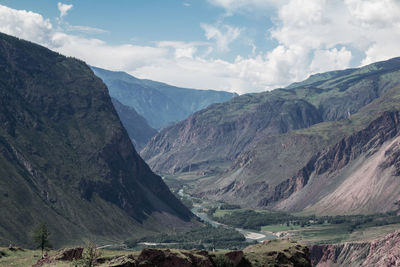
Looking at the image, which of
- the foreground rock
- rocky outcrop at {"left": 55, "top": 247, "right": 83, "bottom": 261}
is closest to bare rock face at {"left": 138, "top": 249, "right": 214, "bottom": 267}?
the foreground rock

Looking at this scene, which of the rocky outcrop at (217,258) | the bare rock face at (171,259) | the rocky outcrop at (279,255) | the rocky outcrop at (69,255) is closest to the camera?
the rocky outcrop at (217,258)

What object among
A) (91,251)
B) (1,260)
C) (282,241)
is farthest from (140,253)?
(282,241)

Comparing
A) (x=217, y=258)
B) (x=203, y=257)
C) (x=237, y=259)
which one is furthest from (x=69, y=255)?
(x=237, y=259)

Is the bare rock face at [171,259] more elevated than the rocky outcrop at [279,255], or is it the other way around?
the bare rock face at [171,259]

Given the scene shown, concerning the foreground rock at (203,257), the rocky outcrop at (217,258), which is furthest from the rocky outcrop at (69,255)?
the rocky outcrop at (217,258)

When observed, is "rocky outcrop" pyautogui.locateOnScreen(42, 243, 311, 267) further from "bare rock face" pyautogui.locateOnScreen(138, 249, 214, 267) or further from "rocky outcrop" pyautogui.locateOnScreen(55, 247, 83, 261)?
"rocky outcrop" pyautogui.locateOnScreen(55, 247, 83, 261)

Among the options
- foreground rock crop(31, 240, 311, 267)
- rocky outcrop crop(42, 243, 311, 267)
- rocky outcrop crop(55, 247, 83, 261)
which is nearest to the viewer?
rocky outcrop crop(42, 243, 311, 267)

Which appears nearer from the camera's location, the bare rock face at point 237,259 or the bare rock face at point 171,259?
the bare rock face at point 171,259

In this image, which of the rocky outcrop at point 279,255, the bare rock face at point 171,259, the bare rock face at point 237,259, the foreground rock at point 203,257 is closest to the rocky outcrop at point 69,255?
the foreground rock at point 203,257

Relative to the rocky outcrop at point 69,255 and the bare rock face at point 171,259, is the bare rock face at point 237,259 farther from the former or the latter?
the rocky outcrop at point 69,255

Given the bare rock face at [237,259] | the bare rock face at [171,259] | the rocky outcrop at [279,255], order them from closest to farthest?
the bare rock face at [171,259]
the bare rock face at [237,259]
the rocky outcrop at [279,255]

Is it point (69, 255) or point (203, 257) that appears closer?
point (69, 255)

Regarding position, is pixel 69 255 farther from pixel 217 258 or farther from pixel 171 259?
pixel 217 258
